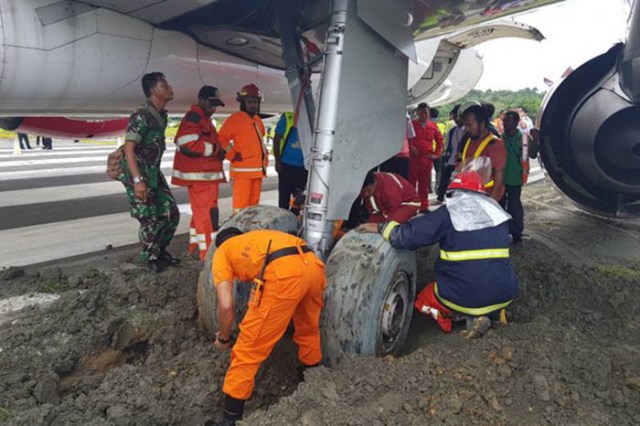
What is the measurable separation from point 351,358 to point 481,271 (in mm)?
1051

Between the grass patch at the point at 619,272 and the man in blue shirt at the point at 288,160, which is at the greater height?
the man in blue shirt at the point at 288,160

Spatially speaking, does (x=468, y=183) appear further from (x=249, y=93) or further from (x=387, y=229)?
(x=249, y=93)

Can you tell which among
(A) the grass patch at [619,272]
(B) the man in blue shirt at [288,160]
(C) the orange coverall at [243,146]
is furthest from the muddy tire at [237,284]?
(A) the grass patch at [619,272]

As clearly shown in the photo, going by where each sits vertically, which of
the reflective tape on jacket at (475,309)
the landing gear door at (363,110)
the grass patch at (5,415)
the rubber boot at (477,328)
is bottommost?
the grass patch at (5,415)

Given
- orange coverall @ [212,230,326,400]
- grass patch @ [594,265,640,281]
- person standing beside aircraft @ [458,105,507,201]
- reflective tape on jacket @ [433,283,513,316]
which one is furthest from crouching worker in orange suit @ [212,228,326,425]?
grass patch @ [594,265,640,281]

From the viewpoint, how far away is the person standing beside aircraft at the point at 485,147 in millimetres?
5207

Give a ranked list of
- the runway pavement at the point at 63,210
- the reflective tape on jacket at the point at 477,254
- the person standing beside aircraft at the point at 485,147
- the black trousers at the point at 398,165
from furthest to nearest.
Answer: the black trousers at the point at 398,165, the runway pavement at the point at 63,210, the person standing beside aircraft at the point at 485,147, the reflective tape on jacket at the point at 477,254

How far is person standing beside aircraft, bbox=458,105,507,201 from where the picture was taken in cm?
521

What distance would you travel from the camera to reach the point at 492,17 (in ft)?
14.8

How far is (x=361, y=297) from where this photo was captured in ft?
9.32

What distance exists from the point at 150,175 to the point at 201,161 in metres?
0.54

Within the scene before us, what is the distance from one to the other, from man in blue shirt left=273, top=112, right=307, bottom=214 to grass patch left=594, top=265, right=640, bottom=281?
3114 millimetres

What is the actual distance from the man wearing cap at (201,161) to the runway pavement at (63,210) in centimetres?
120

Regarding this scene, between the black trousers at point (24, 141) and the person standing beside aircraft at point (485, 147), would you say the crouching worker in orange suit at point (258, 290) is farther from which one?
the black trousers at point (24, 141)
